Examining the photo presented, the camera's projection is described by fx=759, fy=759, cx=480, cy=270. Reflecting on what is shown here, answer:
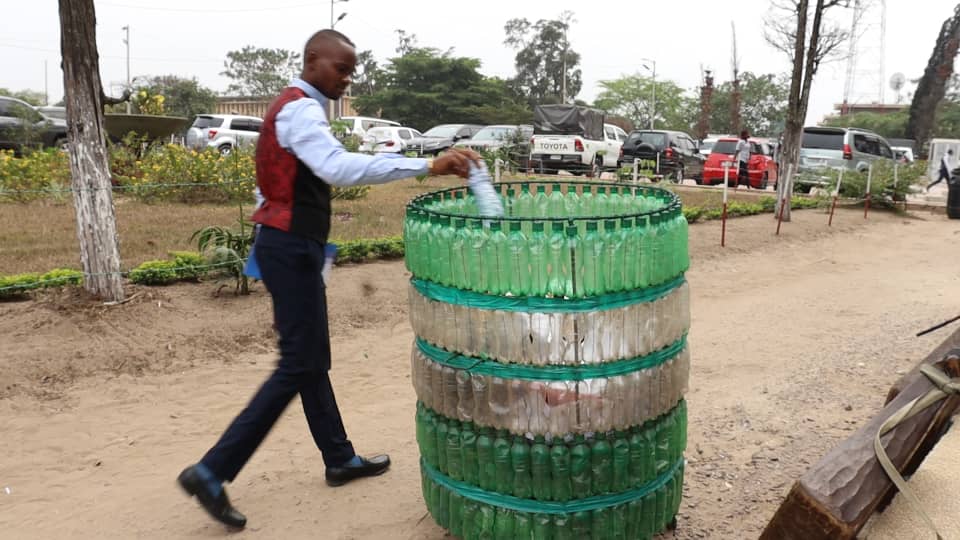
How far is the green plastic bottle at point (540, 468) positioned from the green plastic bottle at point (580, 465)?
0.08 meters

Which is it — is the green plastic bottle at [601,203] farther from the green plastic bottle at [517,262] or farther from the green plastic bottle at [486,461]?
the green plastic bottle at [486,461]

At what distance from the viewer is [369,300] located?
6.55 meters

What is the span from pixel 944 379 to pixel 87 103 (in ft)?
18.4

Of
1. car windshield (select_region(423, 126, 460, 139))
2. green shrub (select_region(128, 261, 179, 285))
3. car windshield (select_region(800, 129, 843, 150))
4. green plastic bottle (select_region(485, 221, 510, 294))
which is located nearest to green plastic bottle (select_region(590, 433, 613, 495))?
green plastic bottle (select_region(485, 221, 510, 294))

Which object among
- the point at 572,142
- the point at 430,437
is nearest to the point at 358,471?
the point at 430,437

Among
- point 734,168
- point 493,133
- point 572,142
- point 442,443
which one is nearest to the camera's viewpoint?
point 442,443

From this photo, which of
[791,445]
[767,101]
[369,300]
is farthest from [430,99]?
[791,445]

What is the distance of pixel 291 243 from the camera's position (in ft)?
9.02

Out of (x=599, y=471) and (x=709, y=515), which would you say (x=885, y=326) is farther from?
(x=599, y=471)

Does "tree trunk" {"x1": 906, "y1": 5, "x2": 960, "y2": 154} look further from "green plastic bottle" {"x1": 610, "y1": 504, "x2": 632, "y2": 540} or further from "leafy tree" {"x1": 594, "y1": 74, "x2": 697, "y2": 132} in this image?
"green plastic bottle" {"x1": 610, "y1": 504, "x2": 632, "y2": 540}

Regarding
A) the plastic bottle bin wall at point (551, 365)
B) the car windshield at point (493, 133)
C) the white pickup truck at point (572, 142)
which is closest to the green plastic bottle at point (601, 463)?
the plastic bottle bin wall at point (551, 365)

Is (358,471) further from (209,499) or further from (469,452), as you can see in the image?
(469,452)

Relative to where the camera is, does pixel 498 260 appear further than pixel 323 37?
No

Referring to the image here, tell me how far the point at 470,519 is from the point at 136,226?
25.9 ft
